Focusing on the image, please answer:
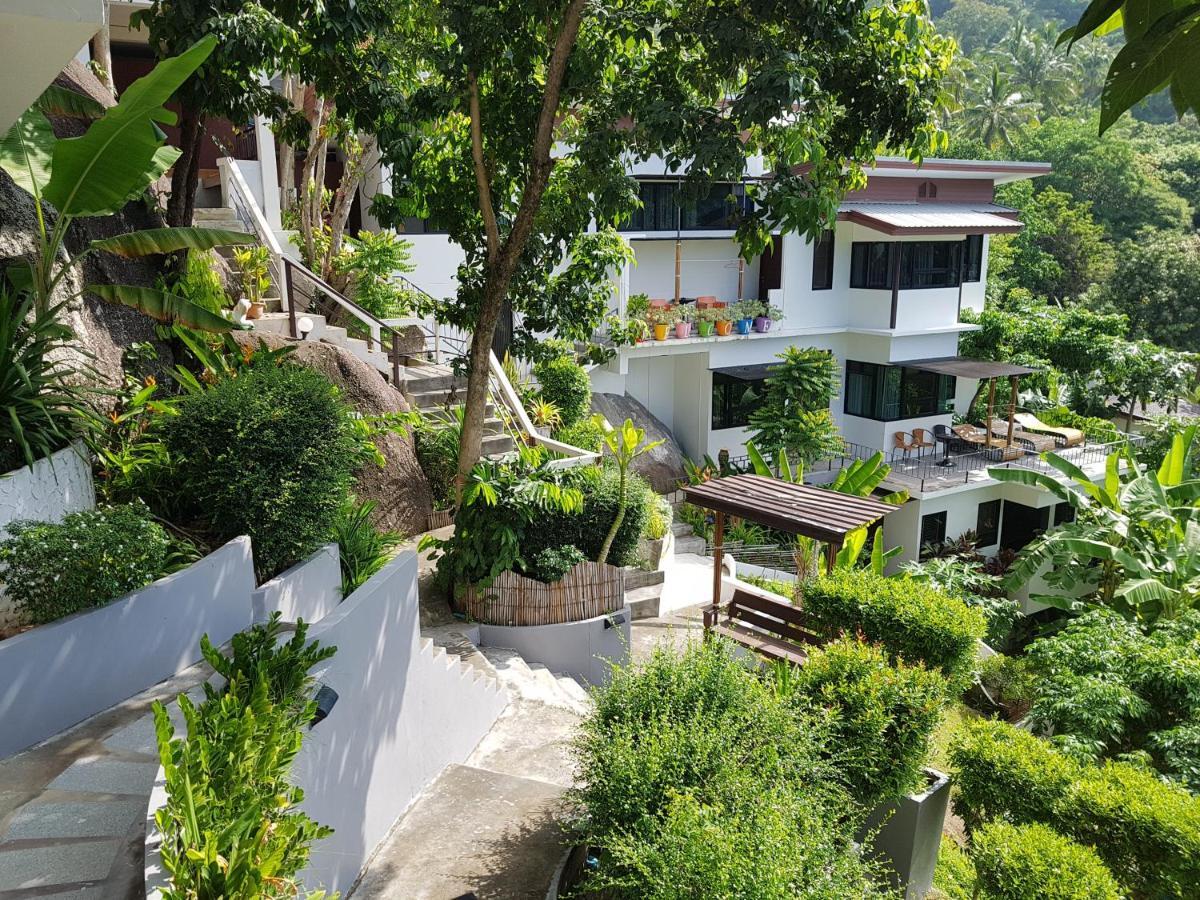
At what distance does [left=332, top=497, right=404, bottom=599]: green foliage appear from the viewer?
9.62 meters

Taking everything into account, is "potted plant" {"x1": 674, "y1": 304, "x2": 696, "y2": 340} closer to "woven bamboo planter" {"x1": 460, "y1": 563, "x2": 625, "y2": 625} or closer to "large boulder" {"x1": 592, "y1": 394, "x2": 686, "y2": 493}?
"large boulder" {"x1": 592, "y1": 394, "x2": 686, "y2": 493}

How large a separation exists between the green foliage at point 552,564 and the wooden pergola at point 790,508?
2.15 m

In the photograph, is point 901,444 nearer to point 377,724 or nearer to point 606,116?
point 606,116

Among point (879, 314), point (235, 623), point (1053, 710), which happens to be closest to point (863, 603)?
point (1053, 710)

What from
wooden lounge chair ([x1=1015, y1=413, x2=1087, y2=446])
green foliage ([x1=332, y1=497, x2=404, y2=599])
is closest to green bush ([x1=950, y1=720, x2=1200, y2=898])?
green foliage ([x1=332, y1=497, x2=404, y2=599])

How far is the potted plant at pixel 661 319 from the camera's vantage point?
21.2 m

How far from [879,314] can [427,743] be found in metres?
19.0

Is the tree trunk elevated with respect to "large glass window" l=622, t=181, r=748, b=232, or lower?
elevated

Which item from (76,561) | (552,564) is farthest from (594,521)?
(76,561)

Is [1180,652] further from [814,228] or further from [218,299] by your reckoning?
[218,299]

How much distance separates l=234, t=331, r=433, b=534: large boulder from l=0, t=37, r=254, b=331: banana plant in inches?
168

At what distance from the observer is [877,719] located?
24.5 ft

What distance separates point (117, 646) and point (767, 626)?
736 cm

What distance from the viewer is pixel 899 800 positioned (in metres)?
8.03
